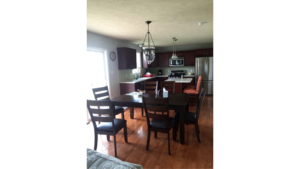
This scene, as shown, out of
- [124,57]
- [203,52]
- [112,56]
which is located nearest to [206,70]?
[203,52]

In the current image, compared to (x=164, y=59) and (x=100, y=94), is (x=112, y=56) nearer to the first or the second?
(x=100, y=94)

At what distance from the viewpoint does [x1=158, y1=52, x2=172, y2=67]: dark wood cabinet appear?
262 inches

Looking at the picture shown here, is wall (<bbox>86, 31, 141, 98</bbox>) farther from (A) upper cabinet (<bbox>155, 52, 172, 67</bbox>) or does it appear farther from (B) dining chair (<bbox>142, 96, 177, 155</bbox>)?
(A) upper cabinet (<bbox>155, 52, 172, 67</bbox>)

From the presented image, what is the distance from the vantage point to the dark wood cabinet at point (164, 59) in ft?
21.9

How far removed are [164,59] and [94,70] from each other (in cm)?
386

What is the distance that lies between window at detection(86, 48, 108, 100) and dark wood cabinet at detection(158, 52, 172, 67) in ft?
11.2

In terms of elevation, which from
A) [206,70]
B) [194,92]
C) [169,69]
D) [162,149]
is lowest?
[162,149]

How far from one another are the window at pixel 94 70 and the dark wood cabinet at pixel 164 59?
11.2 ft

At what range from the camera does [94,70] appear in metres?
3.63
